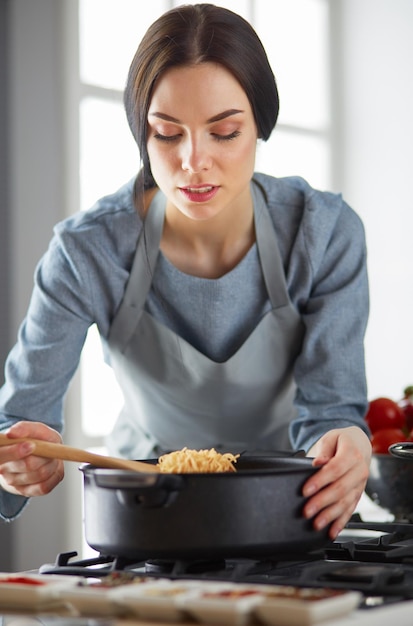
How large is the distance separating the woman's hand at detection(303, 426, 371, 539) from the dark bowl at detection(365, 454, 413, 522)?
0.14 meters

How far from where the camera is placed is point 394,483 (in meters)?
1.34

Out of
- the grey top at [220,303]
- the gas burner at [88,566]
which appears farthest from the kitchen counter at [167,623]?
the grey top at [220,303]

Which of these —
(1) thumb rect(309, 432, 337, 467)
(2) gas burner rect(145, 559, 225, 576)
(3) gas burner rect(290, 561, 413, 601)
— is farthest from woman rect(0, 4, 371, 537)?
(3) gas burner rect(290, 561, 413, 601)

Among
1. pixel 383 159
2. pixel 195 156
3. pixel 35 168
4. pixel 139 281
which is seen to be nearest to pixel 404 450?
pixel 195 156

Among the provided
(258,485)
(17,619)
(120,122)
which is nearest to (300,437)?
(258,485)

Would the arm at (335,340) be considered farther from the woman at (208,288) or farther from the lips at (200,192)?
the lips at (200,192)

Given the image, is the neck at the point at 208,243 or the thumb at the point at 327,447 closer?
the thumb at the point at 327,447

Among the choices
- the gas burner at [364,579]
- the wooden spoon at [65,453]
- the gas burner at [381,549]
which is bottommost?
the gas burner at [381,549]

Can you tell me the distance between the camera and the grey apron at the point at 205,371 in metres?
1.50

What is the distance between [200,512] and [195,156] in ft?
1.81

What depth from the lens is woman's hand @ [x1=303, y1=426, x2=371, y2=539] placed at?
0.94 meters

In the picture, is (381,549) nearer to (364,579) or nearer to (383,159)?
(364,579)

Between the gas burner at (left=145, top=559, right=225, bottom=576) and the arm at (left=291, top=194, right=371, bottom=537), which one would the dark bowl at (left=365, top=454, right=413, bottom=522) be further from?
the gas burner at (left=145, top=559, right=225, bottom=576)

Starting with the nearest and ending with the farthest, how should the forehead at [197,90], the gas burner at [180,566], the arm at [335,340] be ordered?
the gas burner at [180,566], the forehead at [197,90], the arm at [335,340]
